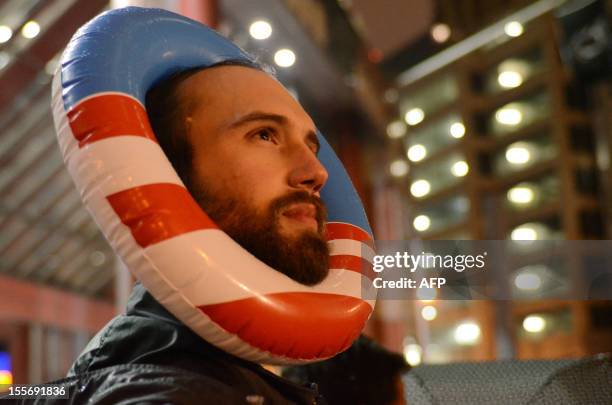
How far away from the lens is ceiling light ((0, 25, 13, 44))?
551 centimetres

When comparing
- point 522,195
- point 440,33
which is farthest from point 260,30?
point 522,195

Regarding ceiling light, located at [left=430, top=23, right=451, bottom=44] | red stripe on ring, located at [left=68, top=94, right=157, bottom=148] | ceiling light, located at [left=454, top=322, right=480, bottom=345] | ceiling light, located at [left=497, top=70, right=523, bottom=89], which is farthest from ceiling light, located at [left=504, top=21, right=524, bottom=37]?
ceiling light, located at [left=454, top=322, right=480, bottom=345]

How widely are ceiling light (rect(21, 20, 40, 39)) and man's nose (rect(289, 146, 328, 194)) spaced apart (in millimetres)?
5064

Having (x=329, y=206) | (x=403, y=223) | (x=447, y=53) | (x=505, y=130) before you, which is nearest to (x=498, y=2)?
(x=505, y=130)

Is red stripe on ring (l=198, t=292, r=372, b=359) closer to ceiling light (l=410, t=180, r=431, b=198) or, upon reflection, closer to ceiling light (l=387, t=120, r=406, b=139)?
ceiling light (l=387, t=120, r=406, b=139)

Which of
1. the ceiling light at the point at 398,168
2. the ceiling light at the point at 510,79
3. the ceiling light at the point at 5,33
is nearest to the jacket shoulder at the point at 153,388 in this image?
the ceiling light at the point at 5,33

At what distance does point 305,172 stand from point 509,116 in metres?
30.7

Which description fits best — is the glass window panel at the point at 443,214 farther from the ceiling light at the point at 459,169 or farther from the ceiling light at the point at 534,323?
the ceiling light at the point at 534,323

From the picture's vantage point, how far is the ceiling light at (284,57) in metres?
4.91

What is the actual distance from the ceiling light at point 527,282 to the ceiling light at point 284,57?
3443 millimetres

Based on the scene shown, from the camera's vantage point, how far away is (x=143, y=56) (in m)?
0.97

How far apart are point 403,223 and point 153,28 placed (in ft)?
25.2

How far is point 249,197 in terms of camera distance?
92 centimetres

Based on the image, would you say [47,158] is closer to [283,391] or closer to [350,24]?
[350,24]
